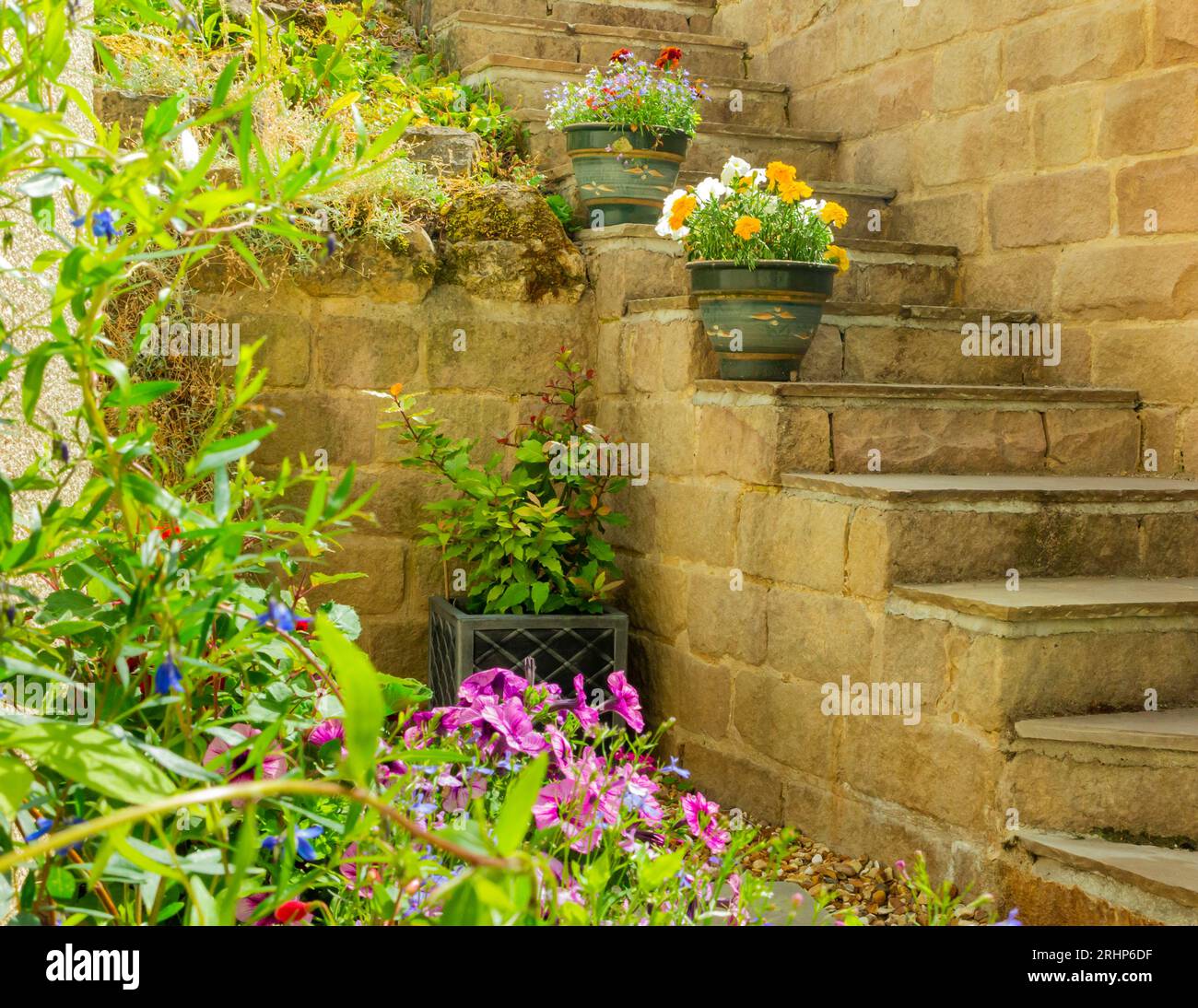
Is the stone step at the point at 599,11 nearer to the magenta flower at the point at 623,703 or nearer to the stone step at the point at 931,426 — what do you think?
the stone step at the point at 931,426

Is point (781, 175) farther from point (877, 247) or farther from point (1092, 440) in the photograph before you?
point (1092, 440)

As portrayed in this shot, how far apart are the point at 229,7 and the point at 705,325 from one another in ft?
8.56

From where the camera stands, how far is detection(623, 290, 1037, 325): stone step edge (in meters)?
3.84

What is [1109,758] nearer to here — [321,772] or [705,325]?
[705,325]

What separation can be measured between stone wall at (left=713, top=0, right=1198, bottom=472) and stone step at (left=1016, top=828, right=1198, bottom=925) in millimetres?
1467

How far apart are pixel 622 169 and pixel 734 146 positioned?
36.2 inches

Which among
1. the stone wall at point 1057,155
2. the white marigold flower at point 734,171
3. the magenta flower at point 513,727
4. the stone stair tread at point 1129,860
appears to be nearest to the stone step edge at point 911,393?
the stone wall at point 1057,155

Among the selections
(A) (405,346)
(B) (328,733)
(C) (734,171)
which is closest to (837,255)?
(C) (734,171)

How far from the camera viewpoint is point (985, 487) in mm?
3066

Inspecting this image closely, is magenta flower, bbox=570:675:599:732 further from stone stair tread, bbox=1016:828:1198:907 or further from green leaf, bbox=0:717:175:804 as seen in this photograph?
stone stair tread, bbox=1016:828:1198:907

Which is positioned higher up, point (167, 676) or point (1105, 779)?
point (167, 676)

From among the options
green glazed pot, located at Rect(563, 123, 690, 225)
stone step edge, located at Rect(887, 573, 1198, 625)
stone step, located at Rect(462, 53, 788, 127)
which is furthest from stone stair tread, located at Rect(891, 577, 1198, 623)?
stone step, located at Rect(462, 53, 788, 127)

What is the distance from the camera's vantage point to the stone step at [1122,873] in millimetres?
2314

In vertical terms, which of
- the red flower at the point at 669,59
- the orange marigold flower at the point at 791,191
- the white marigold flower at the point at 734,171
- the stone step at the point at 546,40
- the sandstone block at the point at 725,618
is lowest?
the sandstone block at the point at 725,618
